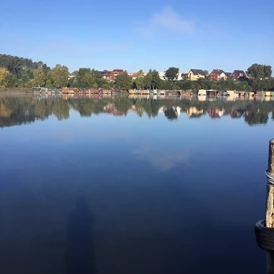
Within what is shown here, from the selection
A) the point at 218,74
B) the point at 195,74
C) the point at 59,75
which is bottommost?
the point at 59,75

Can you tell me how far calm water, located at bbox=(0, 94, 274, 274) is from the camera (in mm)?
3752

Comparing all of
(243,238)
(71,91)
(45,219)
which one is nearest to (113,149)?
(45,219)

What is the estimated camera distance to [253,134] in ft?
44.1

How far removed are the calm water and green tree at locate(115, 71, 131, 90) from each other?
199ft

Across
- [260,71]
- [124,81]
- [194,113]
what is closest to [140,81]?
[124,81]

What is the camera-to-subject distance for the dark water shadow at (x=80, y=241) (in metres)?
3.60

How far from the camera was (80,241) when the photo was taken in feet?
13.5

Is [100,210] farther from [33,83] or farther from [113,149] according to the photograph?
[33,83]

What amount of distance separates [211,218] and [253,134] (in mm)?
9454

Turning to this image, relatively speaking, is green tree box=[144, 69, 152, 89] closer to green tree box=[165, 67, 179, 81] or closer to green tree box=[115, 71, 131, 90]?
green tree box=[115, 71, 131, 90]

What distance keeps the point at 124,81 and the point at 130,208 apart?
217 feet

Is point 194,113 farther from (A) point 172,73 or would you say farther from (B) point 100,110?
(A) point 172,73

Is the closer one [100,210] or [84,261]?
[84,261]

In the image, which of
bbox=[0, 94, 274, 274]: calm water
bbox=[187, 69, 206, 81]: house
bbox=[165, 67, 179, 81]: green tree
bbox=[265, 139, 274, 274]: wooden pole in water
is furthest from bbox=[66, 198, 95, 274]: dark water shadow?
bbox=[187, 69, 206, 81]: house
